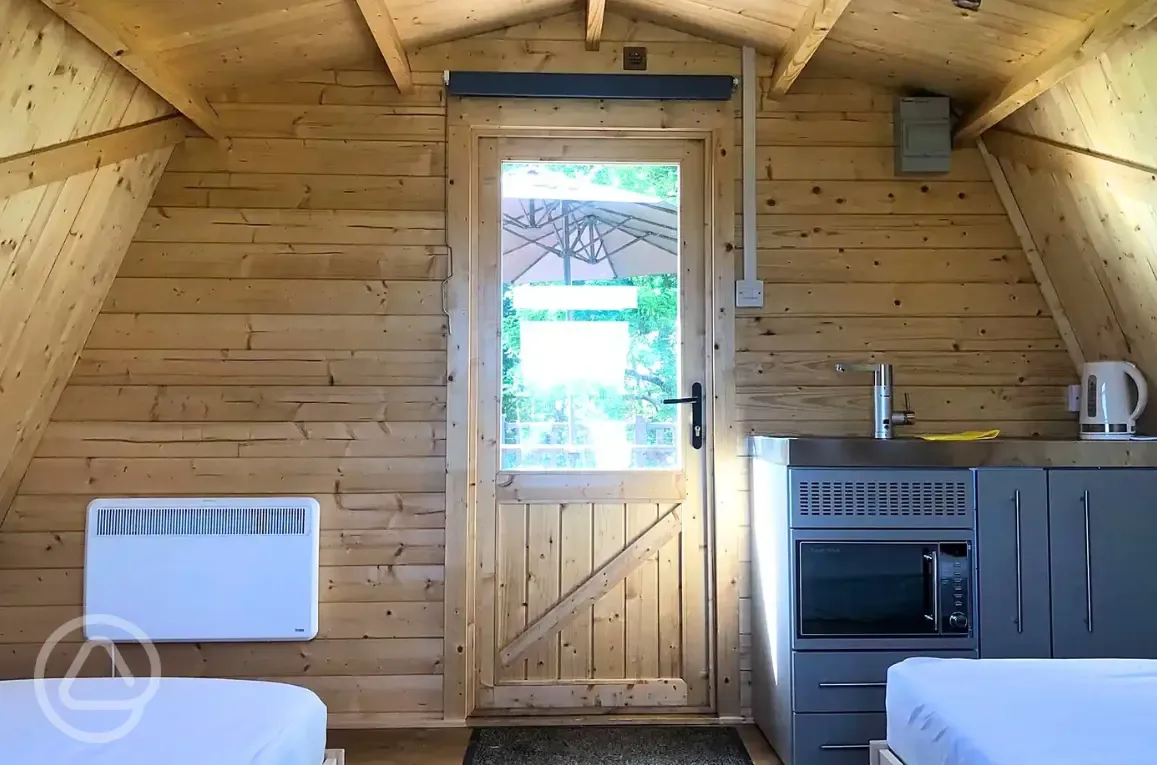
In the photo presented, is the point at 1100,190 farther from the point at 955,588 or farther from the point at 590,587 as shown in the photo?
the point at 590,587

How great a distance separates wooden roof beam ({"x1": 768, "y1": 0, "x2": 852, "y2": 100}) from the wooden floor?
6.88 ft

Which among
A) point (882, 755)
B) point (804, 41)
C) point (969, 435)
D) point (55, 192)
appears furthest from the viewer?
point (969, 435)

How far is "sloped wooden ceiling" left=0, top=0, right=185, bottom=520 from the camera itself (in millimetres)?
1977

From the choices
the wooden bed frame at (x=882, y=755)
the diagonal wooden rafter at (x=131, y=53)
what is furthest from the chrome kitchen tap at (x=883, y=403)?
the diagonal wooden rafter at (x=131, y=53)

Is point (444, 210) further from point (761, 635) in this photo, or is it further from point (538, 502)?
point (761, 635)

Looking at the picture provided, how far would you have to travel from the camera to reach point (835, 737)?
7.62 feet

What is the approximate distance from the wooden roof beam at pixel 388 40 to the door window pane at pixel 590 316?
45 cm

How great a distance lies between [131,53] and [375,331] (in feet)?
3.42

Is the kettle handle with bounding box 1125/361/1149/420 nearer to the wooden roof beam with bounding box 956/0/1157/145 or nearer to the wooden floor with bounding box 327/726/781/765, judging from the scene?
the wooden roof beam with bounding box 956/0/1157/145

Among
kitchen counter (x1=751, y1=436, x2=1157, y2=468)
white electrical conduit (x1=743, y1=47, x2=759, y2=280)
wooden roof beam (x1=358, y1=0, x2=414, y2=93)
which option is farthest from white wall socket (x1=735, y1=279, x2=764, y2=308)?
wooden roof beam (x1=358, y1=0, x2=414, y2=93)

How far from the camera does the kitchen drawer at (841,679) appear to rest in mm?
2328

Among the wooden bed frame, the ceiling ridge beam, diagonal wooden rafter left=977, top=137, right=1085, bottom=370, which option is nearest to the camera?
the wooden bed frame

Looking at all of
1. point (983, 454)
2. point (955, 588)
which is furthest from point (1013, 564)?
point (983, 454)

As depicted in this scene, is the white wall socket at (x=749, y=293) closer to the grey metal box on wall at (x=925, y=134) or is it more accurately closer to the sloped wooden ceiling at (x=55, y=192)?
the grey metal box on wall at (x=925, y=134)
